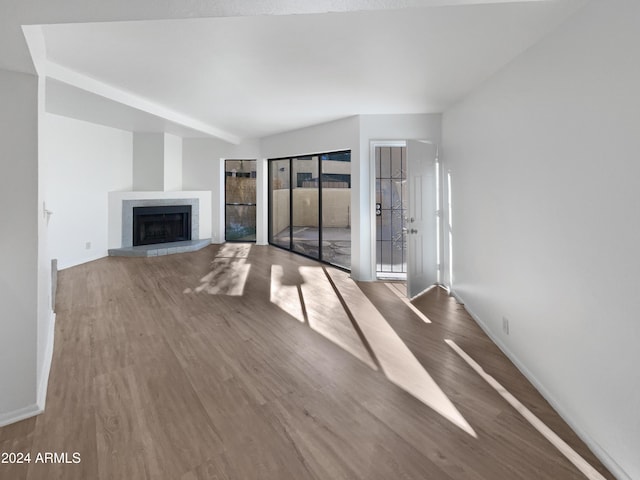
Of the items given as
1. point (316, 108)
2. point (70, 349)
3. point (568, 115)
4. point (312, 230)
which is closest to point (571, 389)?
point (568, 115)

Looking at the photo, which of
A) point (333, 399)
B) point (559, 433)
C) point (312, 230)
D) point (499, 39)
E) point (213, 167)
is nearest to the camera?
point (559, 433)

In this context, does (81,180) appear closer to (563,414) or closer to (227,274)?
(227,274)

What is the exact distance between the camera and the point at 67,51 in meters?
2.94

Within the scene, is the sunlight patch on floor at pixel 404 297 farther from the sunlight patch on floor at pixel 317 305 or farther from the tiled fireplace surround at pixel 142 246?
the tiled fireplace surround at pixel 142 246

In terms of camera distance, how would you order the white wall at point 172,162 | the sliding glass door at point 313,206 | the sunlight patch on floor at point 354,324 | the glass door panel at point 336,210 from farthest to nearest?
the white wall at point 172,162, the sliding glass door at point 313,206, the glass door panel at point 336,210, the sunlight patch on floor at point 354,324

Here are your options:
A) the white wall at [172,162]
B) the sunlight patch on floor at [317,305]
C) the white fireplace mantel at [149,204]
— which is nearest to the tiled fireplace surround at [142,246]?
the white fireplace mantel at [149,204]

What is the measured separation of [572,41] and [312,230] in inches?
201

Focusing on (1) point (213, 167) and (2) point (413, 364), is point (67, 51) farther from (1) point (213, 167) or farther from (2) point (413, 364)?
(1) point (213, 167)

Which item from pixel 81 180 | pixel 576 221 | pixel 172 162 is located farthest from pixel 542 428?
pixel 172 162

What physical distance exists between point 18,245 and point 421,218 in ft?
13.2

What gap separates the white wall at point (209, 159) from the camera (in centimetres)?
757

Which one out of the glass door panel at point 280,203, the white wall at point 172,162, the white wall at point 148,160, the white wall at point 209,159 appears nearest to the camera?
the white wall at point 148,160

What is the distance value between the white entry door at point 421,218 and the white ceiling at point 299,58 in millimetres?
655

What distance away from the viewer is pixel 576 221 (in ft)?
6.07
